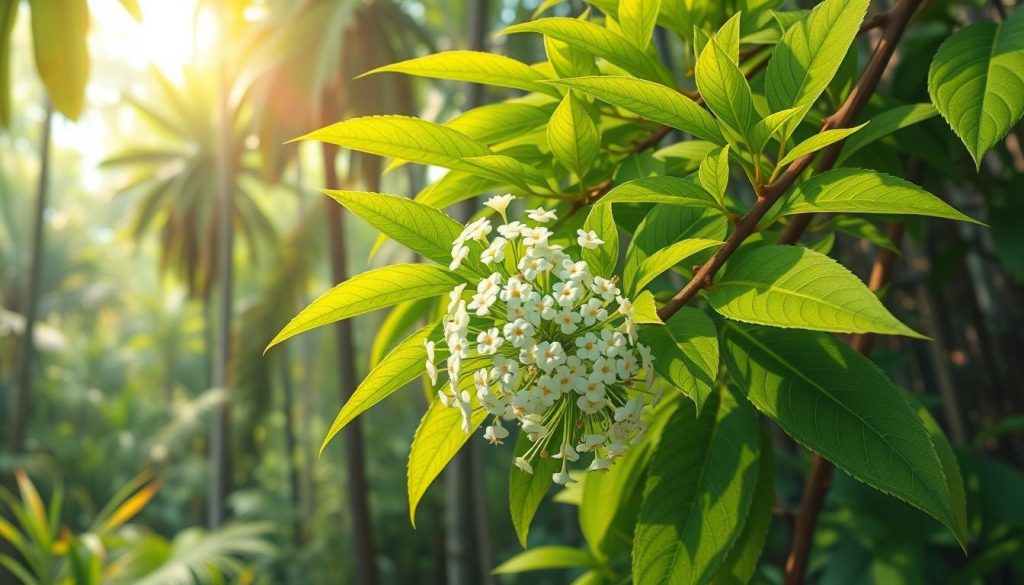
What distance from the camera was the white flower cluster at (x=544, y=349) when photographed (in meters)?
0.66

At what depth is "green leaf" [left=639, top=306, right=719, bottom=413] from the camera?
645mm

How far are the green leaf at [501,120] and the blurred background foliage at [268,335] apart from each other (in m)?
0.17

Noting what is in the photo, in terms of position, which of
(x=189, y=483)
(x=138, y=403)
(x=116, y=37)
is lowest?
(x=189, y=483)

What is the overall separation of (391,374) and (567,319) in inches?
5.8

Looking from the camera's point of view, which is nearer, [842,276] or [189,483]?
[842,276]

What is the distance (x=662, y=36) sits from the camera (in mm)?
4215

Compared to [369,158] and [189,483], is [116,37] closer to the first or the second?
[189,483]

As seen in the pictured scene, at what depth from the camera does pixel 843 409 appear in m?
0.70

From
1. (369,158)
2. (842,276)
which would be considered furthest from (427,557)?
(842,276)

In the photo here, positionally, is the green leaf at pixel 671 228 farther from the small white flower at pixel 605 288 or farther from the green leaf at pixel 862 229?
the green leaf at pixel 862 229

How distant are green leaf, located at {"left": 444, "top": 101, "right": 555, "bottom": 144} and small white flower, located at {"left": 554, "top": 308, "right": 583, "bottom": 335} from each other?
0.31 metres

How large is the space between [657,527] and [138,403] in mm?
24195

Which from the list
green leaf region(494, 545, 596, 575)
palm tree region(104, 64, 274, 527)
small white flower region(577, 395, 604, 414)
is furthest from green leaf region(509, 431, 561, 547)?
palm tree region(104, 64, 274, 527)

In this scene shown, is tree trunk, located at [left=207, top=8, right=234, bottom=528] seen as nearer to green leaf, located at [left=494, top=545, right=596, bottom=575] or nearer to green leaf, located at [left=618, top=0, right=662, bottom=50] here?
green leaf, located at [left=494, top=545, right=596, bottom=575]
